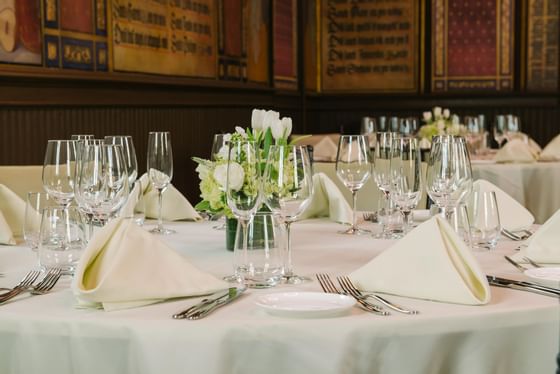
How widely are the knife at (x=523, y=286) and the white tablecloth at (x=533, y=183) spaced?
3072mm

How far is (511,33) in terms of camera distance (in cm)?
859

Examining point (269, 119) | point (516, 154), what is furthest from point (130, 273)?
point (516, 154)

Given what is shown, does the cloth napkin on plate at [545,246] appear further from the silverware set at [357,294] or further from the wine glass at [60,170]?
the wine glass at [60,170]

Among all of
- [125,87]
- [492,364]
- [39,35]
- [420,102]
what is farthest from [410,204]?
[420,102]

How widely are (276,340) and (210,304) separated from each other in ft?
0.58

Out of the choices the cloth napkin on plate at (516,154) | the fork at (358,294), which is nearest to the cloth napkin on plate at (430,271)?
the fork at (358,294)

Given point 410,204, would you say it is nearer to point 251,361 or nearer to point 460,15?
point 251,361

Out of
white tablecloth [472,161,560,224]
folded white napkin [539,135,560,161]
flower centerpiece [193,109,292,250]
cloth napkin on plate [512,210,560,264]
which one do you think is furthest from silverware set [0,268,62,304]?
folded white napkin [539,135,560,161]

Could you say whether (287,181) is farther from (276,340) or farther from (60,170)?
(60,170)

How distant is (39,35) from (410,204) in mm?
3034

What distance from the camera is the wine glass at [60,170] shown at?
197 cm

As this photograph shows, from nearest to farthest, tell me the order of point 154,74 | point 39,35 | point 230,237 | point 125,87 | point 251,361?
point 251,361 < point 230,237 < point 39,35 < point 125,87 < point 154,74

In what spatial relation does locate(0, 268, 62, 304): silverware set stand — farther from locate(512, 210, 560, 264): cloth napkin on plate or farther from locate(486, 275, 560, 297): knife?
locate(512, 210, 560, 264): cloth napkin on plate

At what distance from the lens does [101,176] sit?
6.07ft
